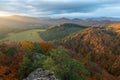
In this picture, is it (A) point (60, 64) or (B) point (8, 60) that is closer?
(A) point (60, 64)

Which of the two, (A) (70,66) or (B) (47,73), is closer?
(B) (47,73)

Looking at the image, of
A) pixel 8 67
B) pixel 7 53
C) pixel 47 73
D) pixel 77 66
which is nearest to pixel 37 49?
pixel 7 53

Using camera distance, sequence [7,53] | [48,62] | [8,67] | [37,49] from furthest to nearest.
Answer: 1. [37,49]
2. [7,53]
3. [8,67]
4. [48,62]

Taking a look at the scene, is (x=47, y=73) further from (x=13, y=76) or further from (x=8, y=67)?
(x=8, y=67)

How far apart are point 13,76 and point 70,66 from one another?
18209 mm

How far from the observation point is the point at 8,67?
275 feet

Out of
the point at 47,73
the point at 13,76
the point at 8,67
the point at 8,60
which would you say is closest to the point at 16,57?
the point at 8,60

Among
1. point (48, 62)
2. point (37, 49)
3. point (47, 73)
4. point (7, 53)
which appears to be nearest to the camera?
point (47, 73)

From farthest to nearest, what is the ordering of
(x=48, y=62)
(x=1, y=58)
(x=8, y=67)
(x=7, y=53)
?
(x=7, y=53) → (x=1, y=58) → (x=8, y=67) → (x=48, y=62)

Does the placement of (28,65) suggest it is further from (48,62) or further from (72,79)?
(72,79)

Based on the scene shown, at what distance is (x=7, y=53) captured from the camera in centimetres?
10044

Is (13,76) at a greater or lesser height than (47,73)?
lesser

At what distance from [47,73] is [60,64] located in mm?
14193

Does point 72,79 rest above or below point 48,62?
below
